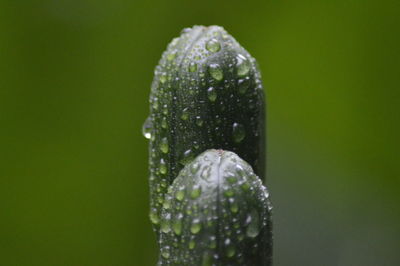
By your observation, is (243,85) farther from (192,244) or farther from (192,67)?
(192,244)

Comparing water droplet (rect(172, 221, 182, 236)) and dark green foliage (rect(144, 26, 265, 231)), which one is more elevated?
dark green foliage (rect(144, 26, 265, 231))

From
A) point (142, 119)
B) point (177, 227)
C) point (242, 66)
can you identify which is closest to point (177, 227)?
point (177, 227)

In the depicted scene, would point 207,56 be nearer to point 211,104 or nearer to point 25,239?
point 211,104

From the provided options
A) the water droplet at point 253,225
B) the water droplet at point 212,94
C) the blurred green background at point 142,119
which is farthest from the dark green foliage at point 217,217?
the blurred green background at point 142,119

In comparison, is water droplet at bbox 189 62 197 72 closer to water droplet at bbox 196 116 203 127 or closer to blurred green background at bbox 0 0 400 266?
water droplet at bbox 196 116 203 127

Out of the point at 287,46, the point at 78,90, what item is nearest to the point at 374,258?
the point at 287,46

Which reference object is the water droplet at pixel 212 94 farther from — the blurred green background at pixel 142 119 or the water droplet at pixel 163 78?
the blurred green background at pixel 142 119

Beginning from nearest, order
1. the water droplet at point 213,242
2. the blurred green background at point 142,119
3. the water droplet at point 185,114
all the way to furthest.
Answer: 1. the water droplet at point 213,242
2. the water droplet at point 185,114
3. the blurred green background at point 142,119

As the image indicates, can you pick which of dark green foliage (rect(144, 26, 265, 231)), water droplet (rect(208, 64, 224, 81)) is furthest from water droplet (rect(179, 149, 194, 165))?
water droplet (rect(208, 64, 224, 81))
